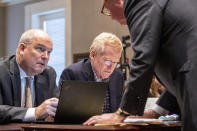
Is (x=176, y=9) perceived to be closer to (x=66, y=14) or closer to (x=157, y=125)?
(x=157, y=125)

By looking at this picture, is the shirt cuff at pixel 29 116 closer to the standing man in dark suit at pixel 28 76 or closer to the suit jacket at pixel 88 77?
the standing man in dark suit at pixel 28 76

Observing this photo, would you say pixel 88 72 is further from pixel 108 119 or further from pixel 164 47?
pixel 164 47

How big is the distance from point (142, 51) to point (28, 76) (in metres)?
1.42

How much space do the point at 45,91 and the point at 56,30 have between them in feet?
14.2

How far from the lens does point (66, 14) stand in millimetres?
6383

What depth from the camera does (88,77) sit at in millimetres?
2873

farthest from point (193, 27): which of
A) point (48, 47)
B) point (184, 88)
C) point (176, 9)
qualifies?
point (48, 47)

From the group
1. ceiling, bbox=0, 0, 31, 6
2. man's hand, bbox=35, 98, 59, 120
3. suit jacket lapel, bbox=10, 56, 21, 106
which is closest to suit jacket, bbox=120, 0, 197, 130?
man's hand, bbox=35, 98, 59, 120

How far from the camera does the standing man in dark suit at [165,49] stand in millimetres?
1411

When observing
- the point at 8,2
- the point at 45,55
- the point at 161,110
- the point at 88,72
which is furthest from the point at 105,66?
the point at 8,2

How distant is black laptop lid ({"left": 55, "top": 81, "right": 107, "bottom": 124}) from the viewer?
1.90 metres

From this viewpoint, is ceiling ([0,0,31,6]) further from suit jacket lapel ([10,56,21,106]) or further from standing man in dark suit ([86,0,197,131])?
standing man in dark suit ([86,0,197,131])

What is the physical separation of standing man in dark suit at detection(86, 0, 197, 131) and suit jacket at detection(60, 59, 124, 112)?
1362 millimetres

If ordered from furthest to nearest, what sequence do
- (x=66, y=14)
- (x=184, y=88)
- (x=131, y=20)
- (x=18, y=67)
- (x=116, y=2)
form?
(x=66, y=14) < (x=18, y=67) < (x=116, y=2) < (x=131, y=20) < (x=184, y=88)
